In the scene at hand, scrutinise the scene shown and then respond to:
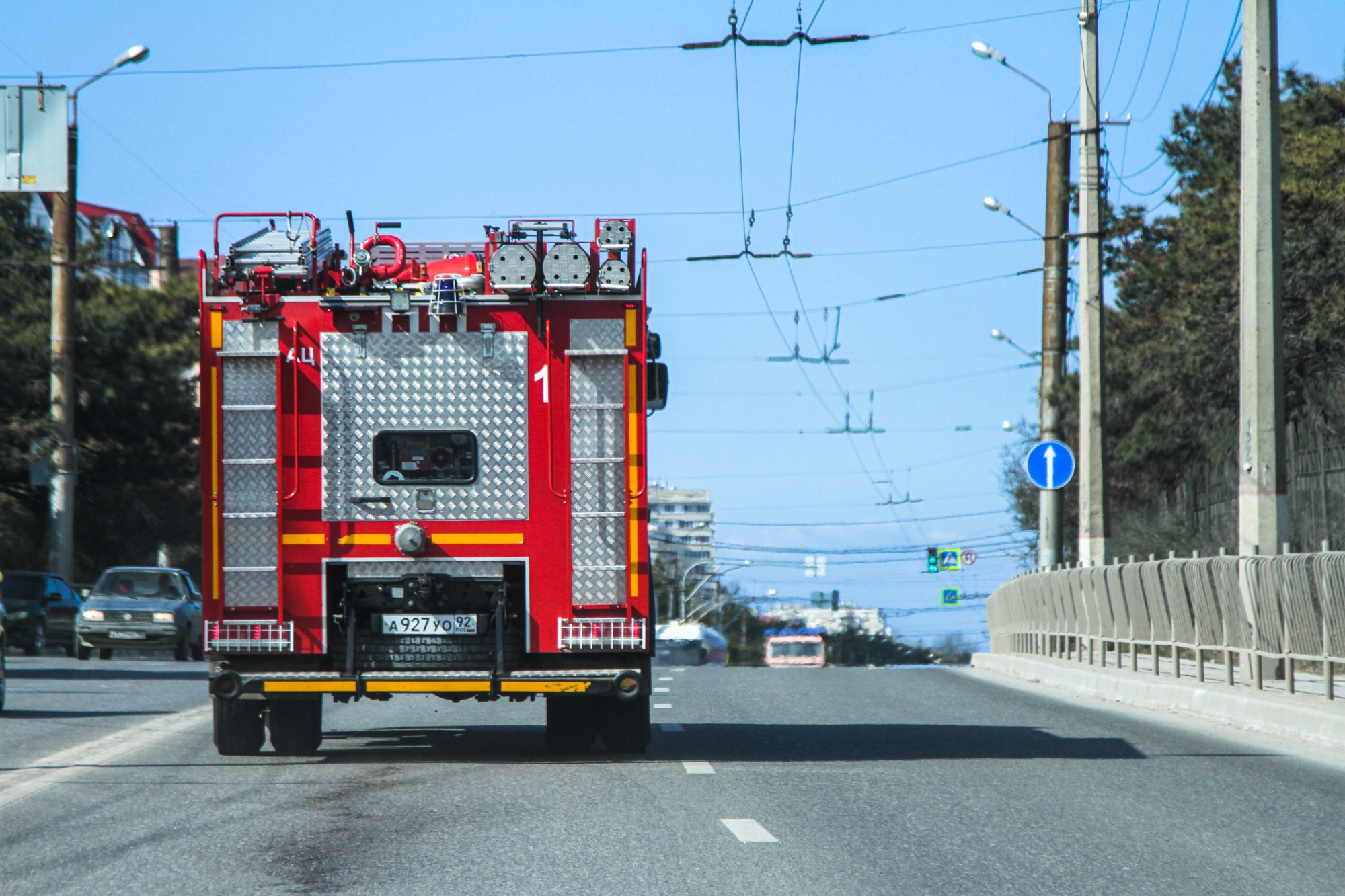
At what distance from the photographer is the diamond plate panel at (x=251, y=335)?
11.5 metres

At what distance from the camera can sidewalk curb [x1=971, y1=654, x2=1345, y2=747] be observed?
1386 cm

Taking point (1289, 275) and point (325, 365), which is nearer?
point (325, 365)

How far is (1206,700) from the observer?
17.1m

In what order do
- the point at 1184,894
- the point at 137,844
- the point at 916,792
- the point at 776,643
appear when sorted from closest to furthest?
the point at 1184,894 → the point at 137,844 → the point at 916,792 → the point at 776,643

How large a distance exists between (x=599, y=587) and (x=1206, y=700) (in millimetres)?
8157

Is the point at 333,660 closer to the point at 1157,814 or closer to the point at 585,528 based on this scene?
the point at 585,528

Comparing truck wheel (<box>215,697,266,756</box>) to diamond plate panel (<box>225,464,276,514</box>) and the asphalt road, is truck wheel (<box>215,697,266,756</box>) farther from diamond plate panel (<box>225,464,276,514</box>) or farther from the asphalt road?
diamond plate panel (<box>225,464,276,514</box>)

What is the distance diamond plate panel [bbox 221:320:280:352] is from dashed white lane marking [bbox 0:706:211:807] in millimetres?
2938

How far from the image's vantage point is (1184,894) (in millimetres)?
6969

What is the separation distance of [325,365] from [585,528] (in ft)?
6.67

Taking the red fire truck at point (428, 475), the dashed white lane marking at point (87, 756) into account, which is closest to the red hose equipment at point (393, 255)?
the red fire truck at point (428, 475)

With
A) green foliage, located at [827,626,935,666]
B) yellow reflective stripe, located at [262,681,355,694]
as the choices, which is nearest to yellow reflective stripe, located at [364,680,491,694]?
yellow reflective stripe, located at [262,681,355,694]

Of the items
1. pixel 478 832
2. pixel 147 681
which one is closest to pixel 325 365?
pixel 478 832

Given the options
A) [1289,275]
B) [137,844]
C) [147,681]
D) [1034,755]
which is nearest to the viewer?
[137,844]
